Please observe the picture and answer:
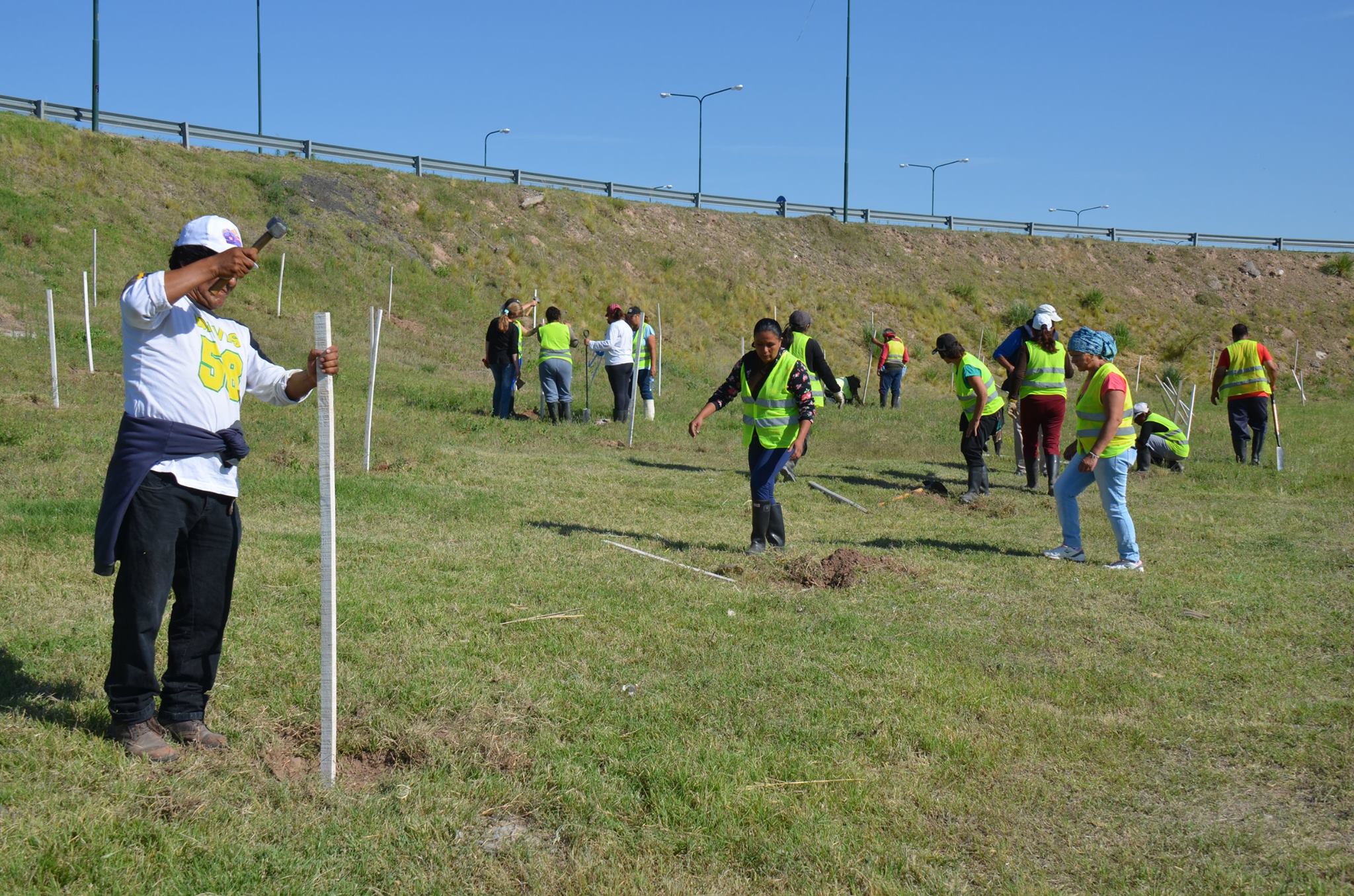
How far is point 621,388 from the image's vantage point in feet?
57.9

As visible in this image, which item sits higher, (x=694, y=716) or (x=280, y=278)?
(x=280, y=278)

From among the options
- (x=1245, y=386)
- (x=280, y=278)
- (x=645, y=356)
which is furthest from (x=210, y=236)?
(x=280, y=278)

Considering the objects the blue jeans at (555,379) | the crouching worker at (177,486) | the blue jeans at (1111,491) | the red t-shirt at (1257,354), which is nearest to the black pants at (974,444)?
the blue jeans at (1111,491)

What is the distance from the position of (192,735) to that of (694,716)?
2.07m

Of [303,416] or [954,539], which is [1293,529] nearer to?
[954,539]

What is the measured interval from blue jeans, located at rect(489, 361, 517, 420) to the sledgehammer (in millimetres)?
12878

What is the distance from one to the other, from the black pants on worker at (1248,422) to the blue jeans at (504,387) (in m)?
10.0

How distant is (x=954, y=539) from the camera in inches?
388

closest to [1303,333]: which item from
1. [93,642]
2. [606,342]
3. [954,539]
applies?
[606,342]

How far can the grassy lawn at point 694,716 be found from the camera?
389 cm

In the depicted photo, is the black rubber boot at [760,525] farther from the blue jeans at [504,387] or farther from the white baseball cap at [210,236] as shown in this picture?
the blue jeans at [504,387]

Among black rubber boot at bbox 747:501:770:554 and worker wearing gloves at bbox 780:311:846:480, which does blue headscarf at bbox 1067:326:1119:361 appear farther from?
worker wearing gloves at bbox 780:311:846:480

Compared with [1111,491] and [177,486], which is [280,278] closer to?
[1111,491]

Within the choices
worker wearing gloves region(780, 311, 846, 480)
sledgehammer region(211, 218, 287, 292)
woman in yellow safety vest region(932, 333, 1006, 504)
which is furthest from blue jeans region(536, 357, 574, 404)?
sledgehammer region(211, 218, 287, 292)
